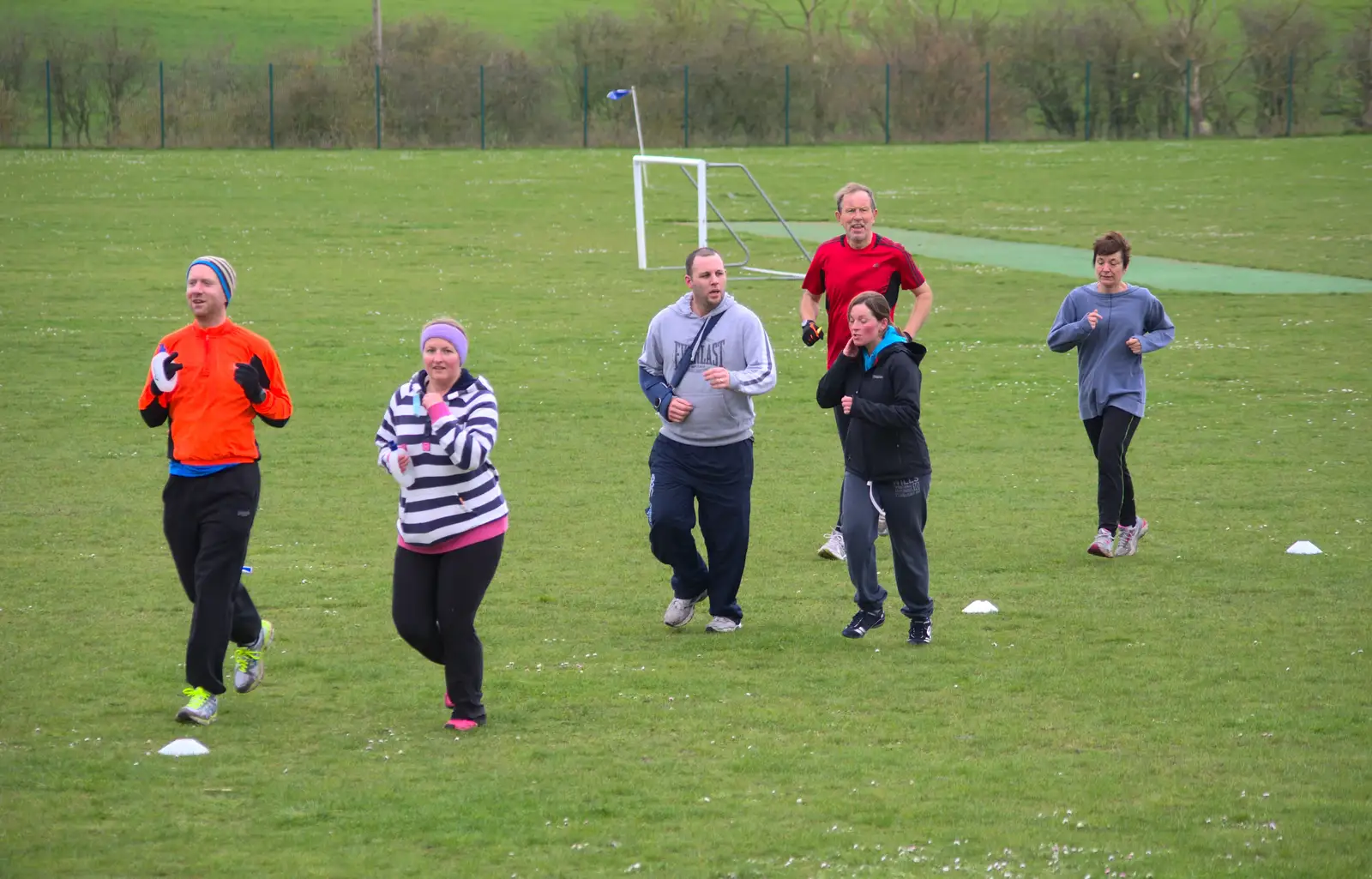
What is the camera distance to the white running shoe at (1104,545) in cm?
1019

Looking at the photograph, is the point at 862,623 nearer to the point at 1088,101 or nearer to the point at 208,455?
the point at 208,455

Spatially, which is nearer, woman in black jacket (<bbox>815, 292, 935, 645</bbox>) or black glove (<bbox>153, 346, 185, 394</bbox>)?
black glove (<bbox>153, 346, 185, 394</bbox>)

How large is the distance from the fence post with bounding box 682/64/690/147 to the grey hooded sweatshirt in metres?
47.3

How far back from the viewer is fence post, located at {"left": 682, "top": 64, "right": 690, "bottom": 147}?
182ft

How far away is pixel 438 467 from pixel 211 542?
1050mm

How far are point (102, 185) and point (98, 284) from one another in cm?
1547

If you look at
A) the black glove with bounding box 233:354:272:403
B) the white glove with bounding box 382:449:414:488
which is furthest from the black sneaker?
the black glove with bounding box 233:354:272:403

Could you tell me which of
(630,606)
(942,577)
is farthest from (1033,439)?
(630,606)

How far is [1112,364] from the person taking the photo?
33.3 ft

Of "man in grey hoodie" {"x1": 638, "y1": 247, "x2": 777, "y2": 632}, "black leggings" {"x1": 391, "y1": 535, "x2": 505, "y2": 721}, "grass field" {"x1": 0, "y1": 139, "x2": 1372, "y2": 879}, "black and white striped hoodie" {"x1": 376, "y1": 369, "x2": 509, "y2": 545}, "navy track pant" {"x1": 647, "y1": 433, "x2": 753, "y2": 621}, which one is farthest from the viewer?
"navy track pant" {"x1": 647, "y1": 433, "x2": 753, "y2": 621}

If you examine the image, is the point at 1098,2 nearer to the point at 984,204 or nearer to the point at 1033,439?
the point at 984,204

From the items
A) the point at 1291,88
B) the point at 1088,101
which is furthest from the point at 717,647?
the point at 1291,88

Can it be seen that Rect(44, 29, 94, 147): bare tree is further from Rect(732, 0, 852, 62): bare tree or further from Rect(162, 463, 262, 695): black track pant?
Rect(162, 463, 262, 695): black track pant

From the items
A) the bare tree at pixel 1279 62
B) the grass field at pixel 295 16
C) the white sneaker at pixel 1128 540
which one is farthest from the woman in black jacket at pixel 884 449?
the grass field at pixel 295 16
